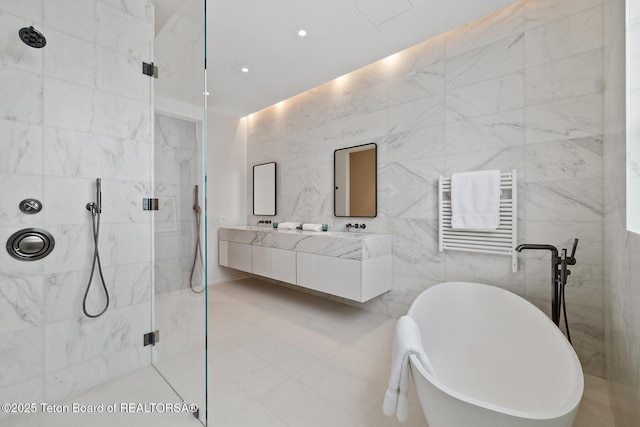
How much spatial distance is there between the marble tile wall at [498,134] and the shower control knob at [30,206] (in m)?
2.55

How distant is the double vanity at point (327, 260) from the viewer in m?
2.52

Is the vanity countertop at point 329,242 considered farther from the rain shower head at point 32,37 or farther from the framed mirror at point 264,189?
the rain shower head at point 32,37

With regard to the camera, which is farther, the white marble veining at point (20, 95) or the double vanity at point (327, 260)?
the double vanity at point (327, 260)

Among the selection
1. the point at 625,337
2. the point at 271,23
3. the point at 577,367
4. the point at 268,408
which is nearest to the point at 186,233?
the point at 268,408

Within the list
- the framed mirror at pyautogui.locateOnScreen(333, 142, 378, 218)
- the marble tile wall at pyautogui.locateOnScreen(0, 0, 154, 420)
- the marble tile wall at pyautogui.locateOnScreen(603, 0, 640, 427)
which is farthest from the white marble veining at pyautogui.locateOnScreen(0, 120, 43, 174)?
the marble tile wall at pyautogui.locateOnScreen(603, 0, 640, 427)

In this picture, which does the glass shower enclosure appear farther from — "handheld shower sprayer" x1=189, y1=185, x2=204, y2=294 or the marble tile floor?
the marble tile floor

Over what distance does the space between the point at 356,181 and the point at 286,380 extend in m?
2.11

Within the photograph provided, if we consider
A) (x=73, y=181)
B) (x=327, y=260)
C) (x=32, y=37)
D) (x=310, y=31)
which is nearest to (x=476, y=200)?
(x=327, y=260)

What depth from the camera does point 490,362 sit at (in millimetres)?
1763

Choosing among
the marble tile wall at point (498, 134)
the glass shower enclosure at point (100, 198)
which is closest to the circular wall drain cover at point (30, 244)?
the glass shower enclosure at point (100, 198)

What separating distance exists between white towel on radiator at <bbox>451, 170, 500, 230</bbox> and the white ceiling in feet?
4.12

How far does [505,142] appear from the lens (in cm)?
218

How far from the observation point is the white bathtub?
36.7 inches

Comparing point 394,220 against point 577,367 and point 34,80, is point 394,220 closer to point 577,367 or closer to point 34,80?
point 577,367
